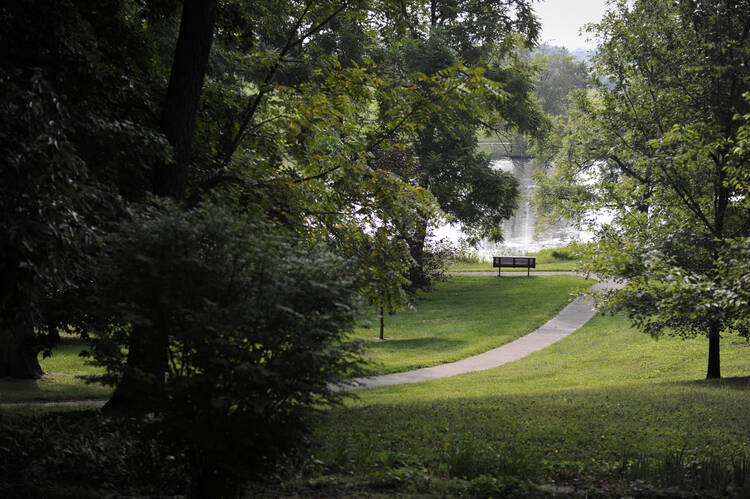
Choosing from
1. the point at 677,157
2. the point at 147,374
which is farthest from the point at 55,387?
the point at 677,157

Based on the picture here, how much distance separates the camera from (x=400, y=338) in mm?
19500

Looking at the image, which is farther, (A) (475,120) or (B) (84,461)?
(A) (475,120)

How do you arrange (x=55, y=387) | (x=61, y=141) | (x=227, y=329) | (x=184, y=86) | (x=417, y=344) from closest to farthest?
(x=227, y=329)
(x=61, y=141)
(x=184, y=86)
(x=55, y=387)
(x=417, y=344)

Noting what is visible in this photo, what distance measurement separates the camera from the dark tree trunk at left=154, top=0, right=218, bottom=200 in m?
7.36

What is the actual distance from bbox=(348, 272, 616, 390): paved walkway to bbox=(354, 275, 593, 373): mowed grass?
0.27m

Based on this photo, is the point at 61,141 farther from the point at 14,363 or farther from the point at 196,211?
the point at 14,363

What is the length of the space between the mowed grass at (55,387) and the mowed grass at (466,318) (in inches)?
208

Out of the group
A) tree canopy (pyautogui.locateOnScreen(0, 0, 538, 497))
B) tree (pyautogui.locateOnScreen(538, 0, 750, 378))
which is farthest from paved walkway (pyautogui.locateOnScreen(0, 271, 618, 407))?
tree canopy (pyautogui.locateOnScreen(0, 0, 538, 497))

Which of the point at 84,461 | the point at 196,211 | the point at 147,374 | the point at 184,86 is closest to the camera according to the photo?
the point at 147,374

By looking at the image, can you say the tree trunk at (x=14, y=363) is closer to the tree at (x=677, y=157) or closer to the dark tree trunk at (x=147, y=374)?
the dark tree trunk at (x=147, y=374)

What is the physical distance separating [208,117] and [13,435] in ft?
15.2

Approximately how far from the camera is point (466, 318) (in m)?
22.4

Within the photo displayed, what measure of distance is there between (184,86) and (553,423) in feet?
19.1

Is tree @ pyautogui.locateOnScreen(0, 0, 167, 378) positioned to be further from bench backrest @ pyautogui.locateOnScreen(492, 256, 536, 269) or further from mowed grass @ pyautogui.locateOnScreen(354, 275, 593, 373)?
bench backrest @ pyautogui.locateOnScreen(492, 256, 536, 269)
